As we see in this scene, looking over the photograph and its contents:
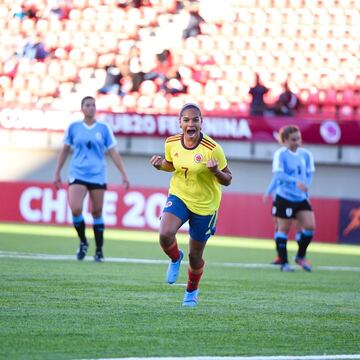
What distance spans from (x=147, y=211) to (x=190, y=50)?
609 centimetres

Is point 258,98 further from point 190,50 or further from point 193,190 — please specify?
point 193,190

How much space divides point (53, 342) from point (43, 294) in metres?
2.87

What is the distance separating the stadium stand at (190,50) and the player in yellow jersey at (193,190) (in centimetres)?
1783

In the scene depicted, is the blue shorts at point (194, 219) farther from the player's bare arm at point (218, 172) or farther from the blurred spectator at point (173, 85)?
the blurred spectator at point (173, 85)

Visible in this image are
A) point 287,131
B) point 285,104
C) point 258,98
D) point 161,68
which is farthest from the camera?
point 161,68

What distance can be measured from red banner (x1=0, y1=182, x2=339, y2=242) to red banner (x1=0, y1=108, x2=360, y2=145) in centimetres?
229

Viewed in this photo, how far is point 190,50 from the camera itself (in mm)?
29391

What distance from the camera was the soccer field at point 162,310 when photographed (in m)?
6.86

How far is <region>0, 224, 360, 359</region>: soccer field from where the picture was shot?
6859mm

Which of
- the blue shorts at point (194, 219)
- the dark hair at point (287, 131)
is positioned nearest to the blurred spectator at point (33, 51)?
the dark hair at point (287, 131)

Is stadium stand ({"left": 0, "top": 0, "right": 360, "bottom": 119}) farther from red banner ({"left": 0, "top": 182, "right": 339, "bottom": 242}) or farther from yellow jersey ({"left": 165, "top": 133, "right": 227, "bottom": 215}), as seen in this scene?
yellow jersey ({"left": 165, "top": 133, "right": 227, "bottom": 215})

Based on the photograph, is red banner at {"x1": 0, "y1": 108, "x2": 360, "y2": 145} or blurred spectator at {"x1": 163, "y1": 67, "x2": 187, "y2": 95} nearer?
red banner at {"x1": 0, "y1": 108, "x2": 360, "y2": 145}

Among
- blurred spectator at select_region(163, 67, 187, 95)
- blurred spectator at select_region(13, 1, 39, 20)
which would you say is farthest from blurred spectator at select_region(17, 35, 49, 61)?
blurred spectator at select_region(163, 67, 187, 95)

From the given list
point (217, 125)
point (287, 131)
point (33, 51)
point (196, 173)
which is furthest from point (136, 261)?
point (33, 51)
